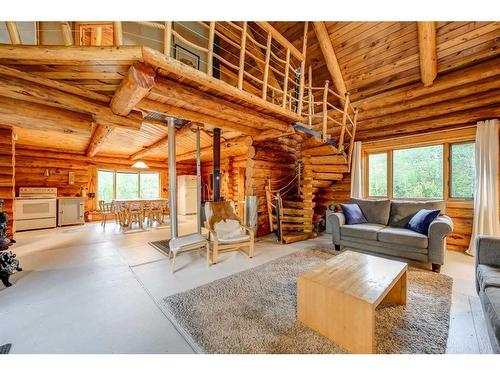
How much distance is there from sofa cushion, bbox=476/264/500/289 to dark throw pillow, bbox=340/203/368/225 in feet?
6.12

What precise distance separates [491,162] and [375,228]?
222cm

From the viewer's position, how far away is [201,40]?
15.0 feet

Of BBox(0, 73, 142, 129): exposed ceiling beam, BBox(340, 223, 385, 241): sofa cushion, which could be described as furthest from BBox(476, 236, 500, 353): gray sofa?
BBox(0, 73, 142, 129): exposed ceiling beam

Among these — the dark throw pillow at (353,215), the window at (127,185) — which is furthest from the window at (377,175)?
the window at (127,185)

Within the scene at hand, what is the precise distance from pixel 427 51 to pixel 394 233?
113 inches

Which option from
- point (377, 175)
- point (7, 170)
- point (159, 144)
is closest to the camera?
point (7, 170)

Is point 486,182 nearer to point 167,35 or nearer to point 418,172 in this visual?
point 418,172

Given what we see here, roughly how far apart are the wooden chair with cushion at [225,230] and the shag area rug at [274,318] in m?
0.71

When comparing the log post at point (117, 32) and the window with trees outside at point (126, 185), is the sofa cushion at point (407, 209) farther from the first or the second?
the window with trees outside at point (126, 185)

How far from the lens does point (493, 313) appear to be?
1.26 metres

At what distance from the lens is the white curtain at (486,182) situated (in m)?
3.40

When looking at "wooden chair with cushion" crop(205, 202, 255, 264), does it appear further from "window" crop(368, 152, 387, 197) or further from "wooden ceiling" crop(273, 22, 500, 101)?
"wooden ceiling" crop(273, 22, 500, 101)

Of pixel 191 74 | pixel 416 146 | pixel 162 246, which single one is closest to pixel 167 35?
pixel 191 74
